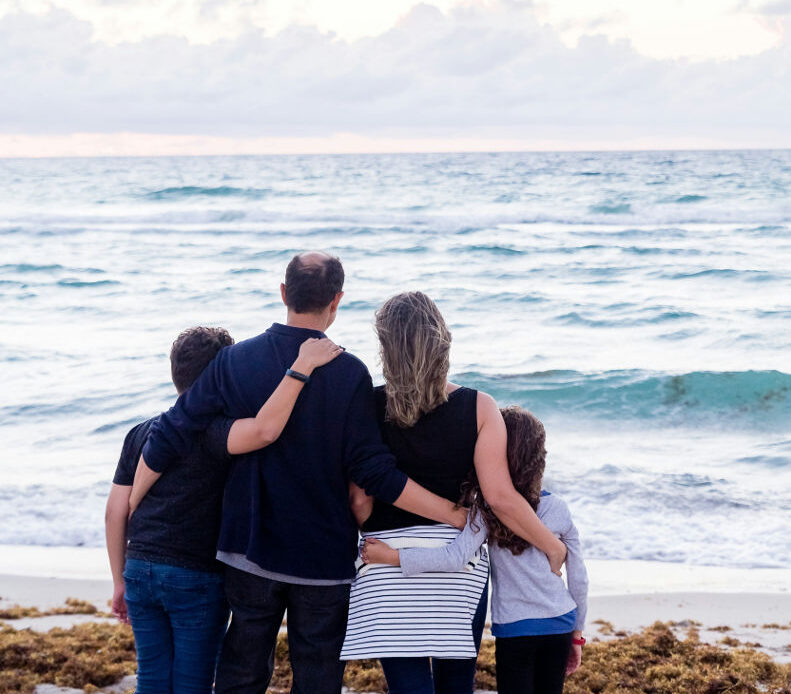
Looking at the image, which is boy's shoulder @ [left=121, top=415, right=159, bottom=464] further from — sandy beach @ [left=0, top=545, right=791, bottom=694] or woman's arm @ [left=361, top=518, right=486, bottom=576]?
sandy beach @ [left=0, top=545, right=791, bottom=694]

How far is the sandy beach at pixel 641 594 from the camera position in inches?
187

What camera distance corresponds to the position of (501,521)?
2506mm

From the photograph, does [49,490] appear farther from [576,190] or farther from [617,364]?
[576,190]

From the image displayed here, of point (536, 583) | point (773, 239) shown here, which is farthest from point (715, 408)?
point (773, 239)

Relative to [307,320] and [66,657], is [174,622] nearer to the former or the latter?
[307,320]

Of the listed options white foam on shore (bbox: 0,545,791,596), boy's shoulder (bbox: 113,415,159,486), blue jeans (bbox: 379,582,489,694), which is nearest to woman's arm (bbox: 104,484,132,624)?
boy's shoulder (bbox: 113,415,159,486)

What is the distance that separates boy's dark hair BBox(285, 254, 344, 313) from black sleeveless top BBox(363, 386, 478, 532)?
334 millimetres

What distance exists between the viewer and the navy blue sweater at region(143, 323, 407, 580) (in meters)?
2.39

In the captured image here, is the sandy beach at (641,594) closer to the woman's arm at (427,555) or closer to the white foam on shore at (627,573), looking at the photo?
the white foam on shore at (627,573)

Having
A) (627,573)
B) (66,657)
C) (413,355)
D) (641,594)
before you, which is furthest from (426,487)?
(627,573)

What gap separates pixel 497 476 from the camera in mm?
2449

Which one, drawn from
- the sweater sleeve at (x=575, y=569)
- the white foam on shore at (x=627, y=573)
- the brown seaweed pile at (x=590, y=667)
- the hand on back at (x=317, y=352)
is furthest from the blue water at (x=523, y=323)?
the hand on back at (x=317, y=352)

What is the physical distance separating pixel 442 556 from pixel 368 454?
1.15ft

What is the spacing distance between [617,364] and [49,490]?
798 cm
